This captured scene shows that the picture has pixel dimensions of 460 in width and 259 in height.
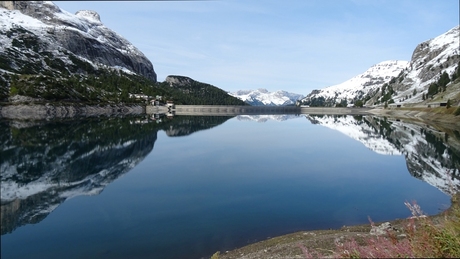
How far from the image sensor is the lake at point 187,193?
2050 cm

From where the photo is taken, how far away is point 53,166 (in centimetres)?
4366

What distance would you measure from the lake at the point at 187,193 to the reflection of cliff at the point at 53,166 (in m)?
0.15

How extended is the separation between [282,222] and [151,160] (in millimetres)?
31562

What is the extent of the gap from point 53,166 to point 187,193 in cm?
2264

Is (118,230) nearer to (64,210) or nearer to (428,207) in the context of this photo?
(64,210)

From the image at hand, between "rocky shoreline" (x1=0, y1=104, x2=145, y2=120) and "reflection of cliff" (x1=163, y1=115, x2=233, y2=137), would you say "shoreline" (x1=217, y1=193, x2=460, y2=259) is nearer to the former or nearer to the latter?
"reflection of cliff" (x1=163, y1=115, x2=233, y2=137)

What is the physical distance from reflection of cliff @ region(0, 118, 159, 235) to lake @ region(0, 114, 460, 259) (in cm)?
15

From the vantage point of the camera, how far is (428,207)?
93.6ft

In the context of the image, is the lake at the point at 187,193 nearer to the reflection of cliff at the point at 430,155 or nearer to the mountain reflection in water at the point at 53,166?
the mountain reflection in water at the point at 53,166

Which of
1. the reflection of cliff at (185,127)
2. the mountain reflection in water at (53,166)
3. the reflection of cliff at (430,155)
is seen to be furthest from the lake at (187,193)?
the reflection of cliff at (185,127)

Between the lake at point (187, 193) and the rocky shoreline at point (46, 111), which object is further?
the rocky shoreline at point (46, 111)

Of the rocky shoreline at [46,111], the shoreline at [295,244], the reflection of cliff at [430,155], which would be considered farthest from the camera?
the rocky shoreline at [46,111]

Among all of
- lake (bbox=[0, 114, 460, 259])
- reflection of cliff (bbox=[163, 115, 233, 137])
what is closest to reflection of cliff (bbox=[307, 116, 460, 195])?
lake (bbox=[0, 114, 460, 259])

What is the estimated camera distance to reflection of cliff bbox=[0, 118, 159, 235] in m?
27.2
